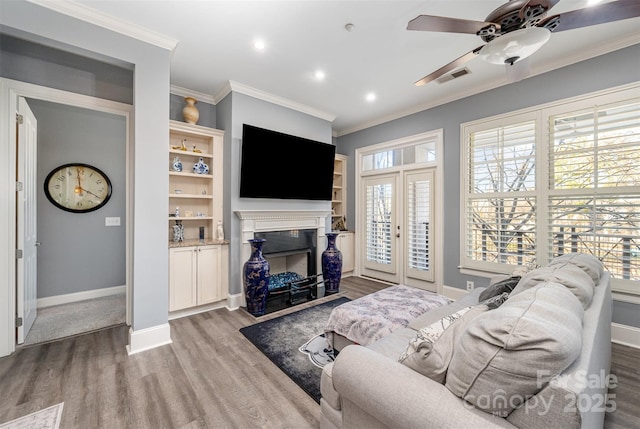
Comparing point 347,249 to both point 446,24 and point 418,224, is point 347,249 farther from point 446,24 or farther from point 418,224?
point 446,24

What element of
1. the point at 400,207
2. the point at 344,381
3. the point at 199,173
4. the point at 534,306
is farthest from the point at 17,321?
the point at 400,207

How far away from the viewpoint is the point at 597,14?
5.15ft

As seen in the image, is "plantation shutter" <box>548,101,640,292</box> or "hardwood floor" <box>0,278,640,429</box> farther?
"plantation shutter" <box>548,101,640,292</box>

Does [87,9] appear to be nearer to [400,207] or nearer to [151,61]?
[151,61]

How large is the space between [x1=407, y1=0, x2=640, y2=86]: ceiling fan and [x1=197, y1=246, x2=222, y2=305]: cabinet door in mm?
3195

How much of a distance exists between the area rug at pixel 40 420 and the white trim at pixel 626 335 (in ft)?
15.6

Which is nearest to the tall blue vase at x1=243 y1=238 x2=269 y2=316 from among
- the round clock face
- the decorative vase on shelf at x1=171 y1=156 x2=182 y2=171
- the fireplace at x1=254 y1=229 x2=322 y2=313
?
the fireplace at x1=254 y1=229 x2=322 y2=313

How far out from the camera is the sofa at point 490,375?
787 millimetres

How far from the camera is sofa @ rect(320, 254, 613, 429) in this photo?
2.58 ft

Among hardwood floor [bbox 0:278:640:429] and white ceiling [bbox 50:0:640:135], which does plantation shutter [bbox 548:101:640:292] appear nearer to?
white ceiling [bbox 50:0:640:135]

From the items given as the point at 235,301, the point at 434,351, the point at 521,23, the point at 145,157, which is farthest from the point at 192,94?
the point at 434,351

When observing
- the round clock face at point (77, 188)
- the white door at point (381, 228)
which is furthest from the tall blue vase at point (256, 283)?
the round clock face at point (77, 188)

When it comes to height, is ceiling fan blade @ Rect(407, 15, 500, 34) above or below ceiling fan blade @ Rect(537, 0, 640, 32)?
above

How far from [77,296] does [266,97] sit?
4.02 metres
